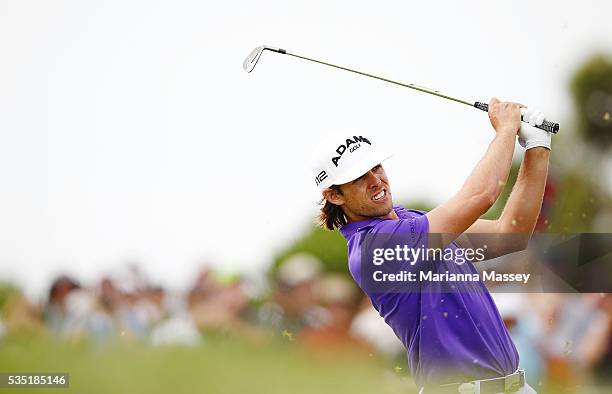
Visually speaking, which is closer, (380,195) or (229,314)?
(380,195)

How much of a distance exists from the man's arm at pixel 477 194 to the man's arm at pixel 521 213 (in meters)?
0.24

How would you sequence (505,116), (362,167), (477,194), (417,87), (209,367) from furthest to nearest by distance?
1. (209,367)
2. (417,87)
3. (362,167)
4. (505,116)
5. (477,194)

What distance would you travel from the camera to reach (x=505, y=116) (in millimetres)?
2781

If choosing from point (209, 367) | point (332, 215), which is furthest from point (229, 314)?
point (332, 215)

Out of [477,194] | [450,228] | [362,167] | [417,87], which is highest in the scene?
[417,87]

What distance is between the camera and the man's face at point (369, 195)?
294 cm

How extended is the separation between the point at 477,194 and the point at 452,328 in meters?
Answer: 0.48

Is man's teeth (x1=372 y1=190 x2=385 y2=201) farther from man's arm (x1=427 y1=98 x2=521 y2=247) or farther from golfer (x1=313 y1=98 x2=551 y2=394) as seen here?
Answer: man's arm (x1=427 y1=98 x2=521 y2=247)

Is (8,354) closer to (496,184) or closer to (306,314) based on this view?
(306,314)

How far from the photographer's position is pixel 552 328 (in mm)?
5152

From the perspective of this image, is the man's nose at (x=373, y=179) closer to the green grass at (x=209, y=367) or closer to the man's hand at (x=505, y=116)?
the man's hand at (x=505, y=116)

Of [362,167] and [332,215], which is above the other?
[362,167]

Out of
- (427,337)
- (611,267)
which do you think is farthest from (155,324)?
(427,337)

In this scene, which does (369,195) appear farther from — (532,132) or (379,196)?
(532,132)
